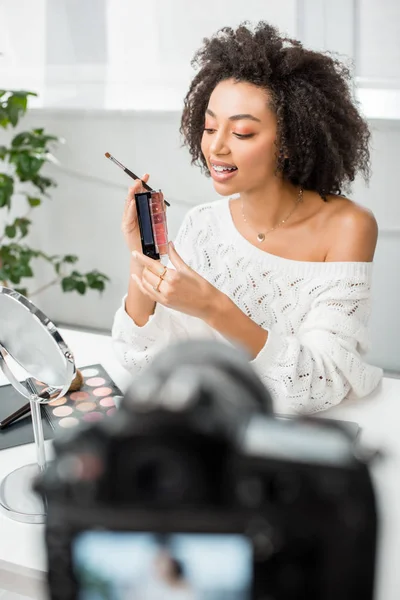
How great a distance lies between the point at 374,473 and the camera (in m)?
0.89

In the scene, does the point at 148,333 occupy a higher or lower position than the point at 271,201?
lower

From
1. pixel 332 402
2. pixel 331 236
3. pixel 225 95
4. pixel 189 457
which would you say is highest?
pixel 225 95

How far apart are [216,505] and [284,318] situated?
1.26m

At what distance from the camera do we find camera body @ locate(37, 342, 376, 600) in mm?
474

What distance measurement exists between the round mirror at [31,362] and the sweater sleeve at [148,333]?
412mm

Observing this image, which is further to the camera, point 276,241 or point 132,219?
point 276,241

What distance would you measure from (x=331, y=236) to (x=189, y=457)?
1279 mm

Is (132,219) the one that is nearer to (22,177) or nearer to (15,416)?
(15,416)

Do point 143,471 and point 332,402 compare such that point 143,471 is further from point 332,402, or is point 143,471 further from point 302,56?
point 302,56

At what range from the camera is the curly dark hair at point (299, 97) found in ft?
5.23

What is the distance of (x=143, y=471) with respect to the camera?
480mm

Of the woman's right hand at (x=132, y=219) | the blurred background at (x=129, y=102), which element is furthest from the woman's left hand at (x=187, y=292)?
the blurred background at (x=129, y=102)

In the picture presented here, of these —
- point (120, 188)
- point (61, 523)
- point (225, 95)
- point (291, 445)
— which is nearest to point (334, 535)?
point (291, 445)

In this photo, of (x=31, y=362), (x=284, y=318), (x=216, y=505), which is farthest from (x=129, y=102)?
(x=216, y=505)
